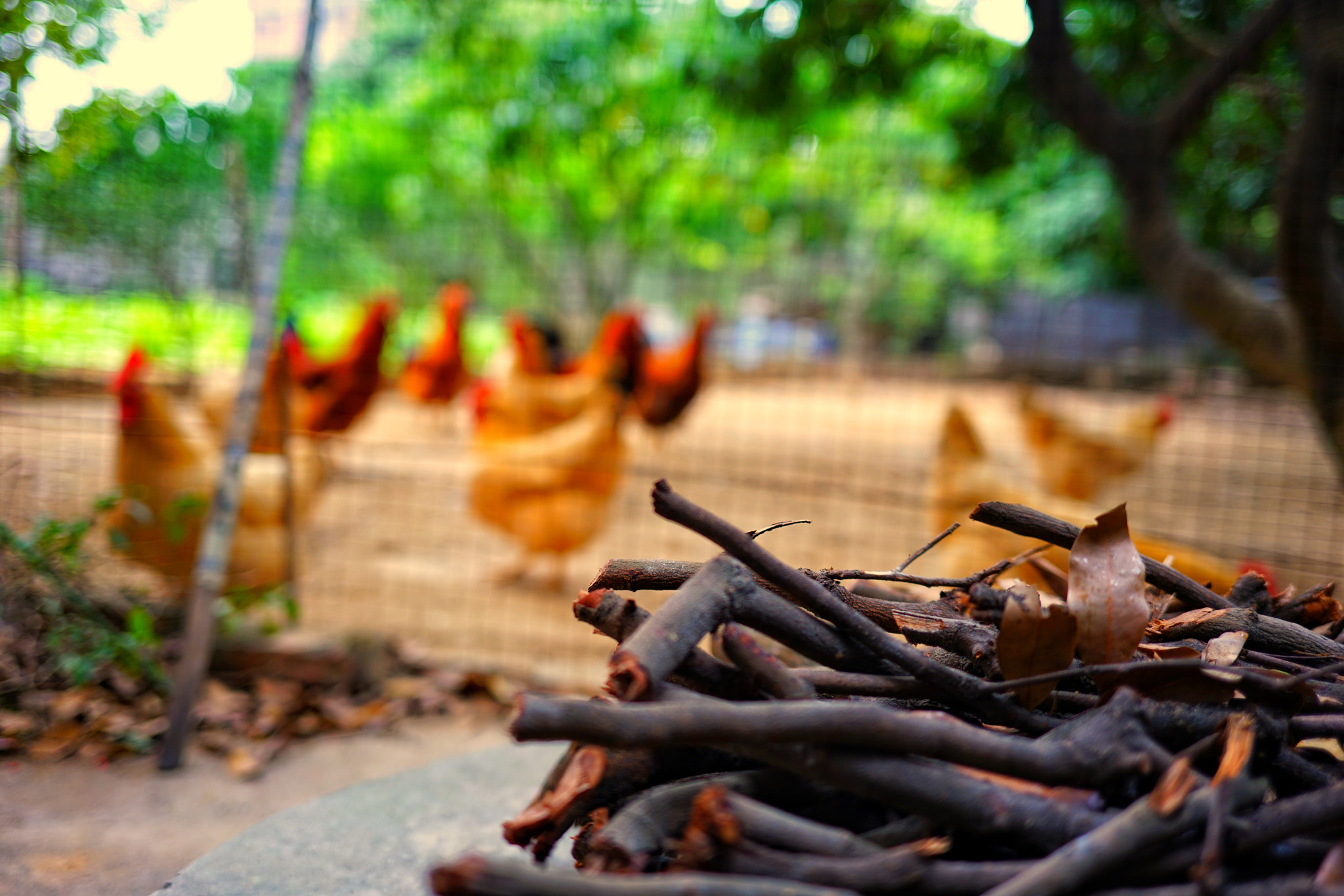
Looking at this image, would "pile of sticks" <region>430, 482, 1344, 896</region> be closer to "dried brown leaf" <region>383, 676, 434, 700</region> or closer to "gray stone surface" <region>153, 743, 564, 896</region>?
"gray stone surface" <region>153, 743, 564, 896</region>

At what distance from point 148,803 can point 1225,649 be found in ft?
7.02

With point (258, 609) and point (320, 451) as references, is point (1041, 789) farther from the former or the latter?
point (320, 451)

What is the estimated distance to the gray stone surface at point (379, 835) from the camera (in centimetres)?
128

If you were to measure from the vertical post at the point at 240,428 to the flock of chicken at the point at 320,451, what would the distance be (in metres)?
0.42

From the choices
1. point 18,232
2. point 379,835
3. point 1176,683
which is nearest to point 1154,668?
point 1176,683

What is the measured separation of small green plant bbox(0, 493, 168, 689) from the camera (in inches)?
88.5

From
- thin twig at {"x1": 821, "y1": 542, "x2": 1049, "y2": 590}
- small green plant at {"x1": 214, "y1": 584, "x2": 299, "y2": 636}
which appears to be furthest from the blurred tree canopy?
thin twig at {"x1": 821, "y1": 542, "x2": 1049, "y2": 590}

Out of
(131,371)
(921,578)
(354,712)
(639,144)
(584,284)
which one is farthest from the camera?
(584,284)

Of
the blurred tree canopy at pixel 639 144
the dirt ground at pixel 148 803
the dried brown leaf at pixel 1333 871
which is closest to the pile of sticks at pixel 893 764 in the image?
the dried brown leaf at pixel 1333 871

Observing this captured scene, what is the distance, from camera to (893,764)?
0.75m

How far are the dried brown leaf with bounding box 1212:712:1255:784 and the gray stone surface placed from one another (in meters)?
1.10

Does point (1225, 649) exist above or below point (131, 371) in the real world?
below

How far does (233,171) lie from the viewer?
10.2 feet

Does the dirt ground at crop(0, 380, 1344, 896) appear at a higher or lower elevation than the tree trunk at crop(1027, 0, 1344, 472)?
lower
